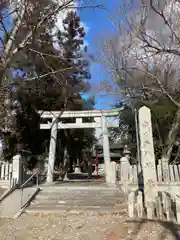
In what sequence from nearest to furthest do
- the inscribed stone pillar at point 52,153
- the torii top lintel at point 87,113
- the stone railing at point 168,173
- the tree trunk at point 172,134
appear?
the stone railing at point 168,173, the inscribed stone pillar at point 52,153, the torii top lintel at point 87,113, the tree trunk at point 172,134

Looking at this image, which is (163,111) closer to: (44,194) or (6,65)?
(44,194)

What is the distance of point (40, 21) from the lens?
7375 mm

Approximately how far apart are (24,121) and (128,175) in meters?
9.81

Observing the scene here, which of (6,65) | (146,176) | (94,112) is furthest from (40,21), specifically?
(94,112)

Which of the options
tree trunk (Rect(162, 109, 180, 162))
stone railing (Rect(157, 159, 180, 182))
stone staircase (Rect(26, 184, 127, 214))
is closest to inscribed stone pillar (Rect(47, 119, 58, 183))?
stone staircase (Rect(26, 184, 127, 214))

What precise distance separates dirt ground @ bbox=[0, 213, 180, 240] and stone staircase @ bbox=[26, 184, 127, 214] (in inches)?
30.8

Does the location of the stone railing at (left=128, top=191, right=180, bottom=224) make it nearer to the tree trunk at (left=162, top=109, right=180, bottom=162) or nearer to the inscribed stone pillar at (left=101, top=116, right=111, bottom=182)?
the inscribed stone pillar at (left=101, top=116, right=111, bottom=182)

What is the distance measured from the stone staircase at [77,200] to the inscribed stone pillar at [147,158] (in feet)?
3.86

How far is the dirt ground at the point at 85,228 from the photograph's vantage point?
6.04m

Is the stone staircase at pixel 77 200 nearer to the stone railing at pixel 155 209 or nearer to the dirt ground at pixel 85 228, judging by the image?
the dirt ground at pixel 85 228

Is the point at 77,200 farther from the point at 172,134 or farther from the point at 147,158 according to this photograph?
the point at 172,134

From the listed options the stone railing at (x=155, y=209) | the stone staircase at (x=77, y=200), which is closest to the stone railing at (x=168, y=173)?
the stone staircase at (x=77, y=200)

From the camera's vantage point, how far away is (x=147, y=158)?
855 cm

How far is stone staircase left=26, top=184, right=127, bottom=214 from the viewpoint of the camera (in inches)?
351
